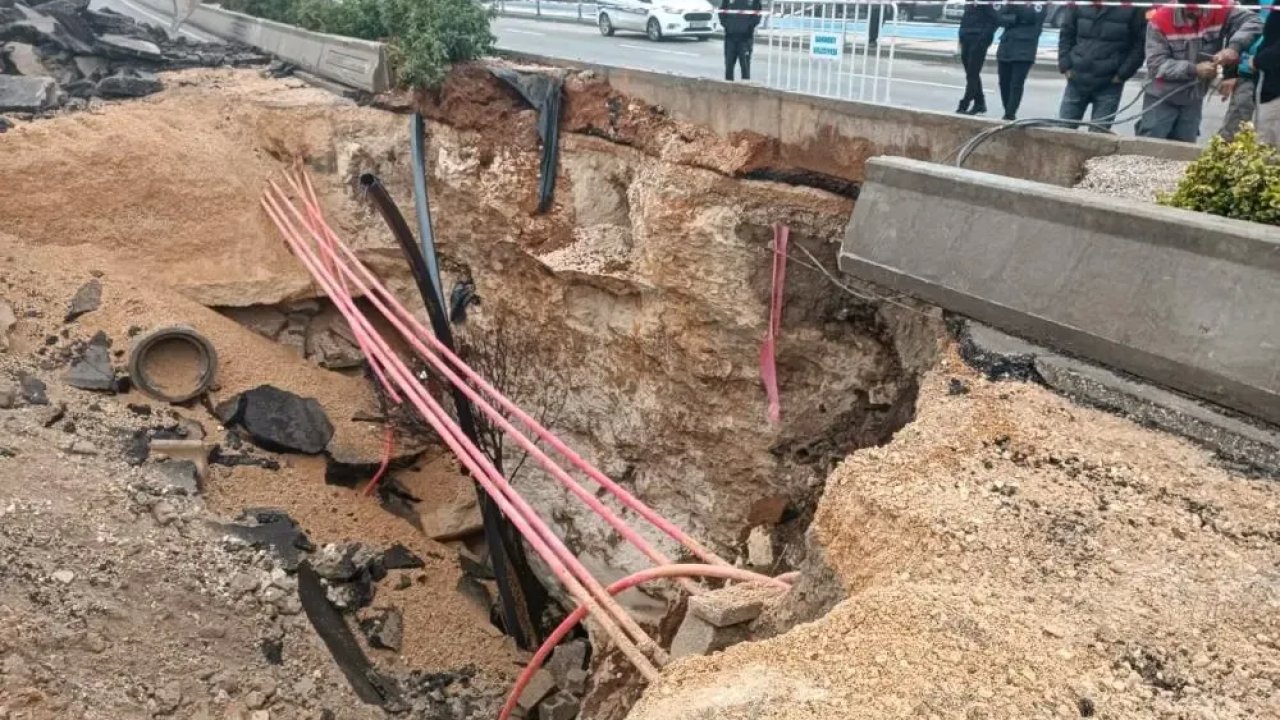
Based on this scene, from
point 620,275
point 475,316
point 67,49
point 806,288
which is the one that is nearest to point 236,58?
point 67,49

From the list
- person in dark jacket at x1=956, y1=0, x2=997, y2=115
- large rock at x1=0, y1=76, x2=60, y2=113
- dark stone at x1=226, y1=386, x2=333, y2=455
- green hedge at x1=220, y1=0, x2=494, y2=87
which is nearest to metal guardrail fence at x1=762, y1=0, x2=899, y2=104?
person in dark jacket at x1=956, y1=0, x2=997, y2=115

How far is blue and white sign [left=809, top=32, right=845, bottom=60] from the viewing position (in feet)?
31.9

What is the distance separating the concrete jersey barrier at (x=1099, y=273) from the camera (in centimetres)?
369

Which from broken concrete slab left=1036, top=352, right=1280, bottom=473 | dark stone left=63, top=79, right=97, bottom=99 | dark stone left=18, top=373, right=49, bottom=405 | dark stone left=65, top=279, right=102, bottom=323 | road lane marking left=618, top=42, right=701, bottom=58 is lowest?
dark stone left=18, top=373, right=49, bottom=405

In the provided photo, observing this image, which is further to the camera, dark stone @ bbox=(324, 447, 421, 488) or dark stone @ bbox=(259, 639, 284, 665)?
dark stone @ bbox=(324, 447, 421, 488)

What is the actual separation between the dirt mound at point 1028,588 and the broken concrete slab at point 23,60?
43.8 feet

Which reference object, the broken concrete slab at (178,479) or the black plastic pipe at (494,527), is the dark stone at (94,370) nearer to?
the broken concrete slab at (178,479)

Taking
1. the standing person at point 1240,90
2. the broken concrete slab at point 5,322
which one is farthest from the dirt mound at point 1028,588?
the broken concrete slab at point 5,322

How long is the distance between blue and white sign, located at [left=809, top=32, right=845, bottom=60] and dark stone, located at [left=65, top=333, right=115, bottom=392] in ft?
22.6

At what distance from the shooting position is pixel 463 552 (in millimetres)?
9797

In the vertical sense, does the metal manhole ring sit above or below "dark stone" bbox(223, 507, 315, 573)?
above

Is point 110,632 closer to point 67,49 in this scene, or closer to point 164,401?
point 164,401

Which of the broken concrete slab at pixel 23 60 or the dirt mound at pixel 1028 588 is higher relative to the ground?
the broken concrete slab at pixel 23 60

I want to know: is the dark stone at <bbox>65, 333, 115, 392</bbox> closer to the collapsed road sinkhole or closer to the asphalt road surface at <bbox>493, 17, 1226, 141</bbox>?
the collapsed road sinkhole
